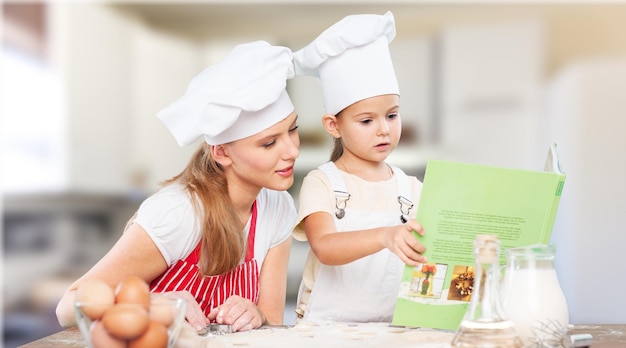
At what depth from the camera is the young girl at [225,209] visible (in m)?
Answer: 1.14

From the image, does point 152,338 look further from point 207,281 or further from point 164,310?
point 207,281

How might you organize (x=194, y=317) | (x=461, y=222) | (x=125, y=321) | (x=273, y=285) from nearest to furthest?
1. (x=125, y=321)
2. (x=461, y=222)
3. (x=194, y=317)
4. (x=273, y=285)

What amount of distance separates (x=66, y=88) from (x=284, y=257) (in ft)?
10.9

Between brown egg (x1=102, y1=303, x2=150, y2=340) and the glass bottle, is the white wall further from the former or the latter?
brown egg (x1=102, y1=303, x2=150, y2=340)

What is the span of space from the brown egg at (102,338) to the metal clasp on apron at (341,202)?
0.52 m

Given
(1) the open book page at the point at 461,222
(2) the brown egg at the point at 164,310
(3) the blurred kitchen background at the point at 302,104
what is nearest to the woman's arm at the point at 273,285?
(1) the open book page at the point at 461,222

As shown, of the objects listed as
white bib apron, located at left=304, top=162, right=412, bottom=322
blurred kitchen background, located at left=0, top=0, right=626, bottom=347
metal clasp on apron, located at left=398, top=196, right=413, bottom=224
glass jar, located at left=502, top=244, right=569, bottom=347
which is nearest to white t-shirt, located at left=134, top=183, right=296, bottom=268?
white bib apron, located at left=304, top=162, right=412, bottom=322

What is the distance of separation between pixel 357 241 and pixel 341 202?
192 millimetres

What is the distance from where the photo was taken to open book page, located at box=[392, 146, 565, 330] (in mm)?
973

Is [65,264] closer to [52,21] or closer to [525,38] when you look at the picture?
[52,21]

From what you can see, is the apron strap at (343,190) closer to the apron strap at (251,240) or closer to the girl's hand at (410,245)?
the apron strap at (251,240)

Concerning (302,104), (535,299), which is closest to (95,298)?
(535,299)

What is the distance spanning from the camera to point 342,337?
101cm

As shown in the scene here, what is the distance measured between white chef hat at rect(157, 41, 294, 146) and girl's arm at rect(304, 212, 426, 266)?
7.0 inches
